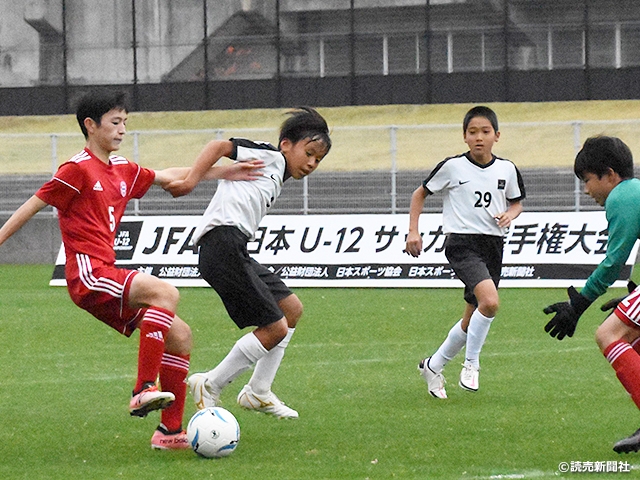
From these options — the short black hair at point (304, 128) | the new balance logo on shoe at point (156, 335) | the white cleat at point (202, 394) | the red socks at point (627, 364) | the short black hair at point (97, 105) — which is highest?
the short black hair at point (97, 105)

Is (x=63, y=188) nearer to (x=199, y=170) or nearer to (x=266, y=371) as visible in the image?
(x=199, y=170)

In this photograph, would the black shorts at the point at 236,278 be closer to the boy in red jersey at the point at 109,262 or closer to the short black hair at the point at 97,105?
the boy in red jersey at the point at 109,262

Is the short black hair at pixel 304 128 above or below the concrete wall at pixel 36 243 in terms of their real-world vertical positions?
above

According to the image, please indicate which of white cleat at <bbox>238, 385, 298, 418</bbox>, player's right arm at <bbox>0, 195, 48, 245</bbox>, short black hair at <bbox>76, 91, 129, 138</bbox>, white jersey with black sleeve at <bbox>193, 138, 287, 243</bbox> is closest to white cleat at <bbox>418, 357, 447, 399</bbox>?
white cleat at <bbox>238, 385, 298, 418</bbox>

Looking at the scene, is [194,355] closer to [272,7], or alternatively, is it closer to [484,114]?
[484,114]

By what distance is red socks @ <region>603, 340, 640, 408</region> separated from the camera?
5793mm

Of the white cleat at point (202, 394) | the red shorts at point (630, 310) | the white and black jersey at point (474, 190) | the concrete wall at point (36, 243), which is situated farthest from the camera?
the concrete wall at point (36, 243)

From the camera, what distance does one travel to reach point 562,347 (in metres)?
10.4

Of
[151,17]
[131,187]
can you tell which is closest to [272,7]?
[151,17]

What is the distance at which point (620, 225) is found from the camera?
5.75 m

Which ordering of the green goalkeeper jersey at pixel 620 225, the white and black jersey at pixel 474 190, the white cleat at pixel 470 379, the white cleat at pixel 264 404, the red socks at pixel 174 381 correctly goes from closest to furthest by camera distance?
the green goalkeeper jersey at pixel 620 225 < the red socks at pixel 174 381 < the white cleat at pixel 264 404 < the white cleat at pixel 470 379 < the white and black jersey at pixel 474 190

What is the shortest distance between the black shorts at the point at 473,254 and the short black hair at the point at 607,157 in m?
2.35

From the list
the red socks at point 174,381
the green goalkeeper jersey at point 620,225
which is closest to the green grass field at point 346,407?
the red socks at point 174,381

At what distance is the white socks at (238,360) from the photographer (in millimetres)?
6866
